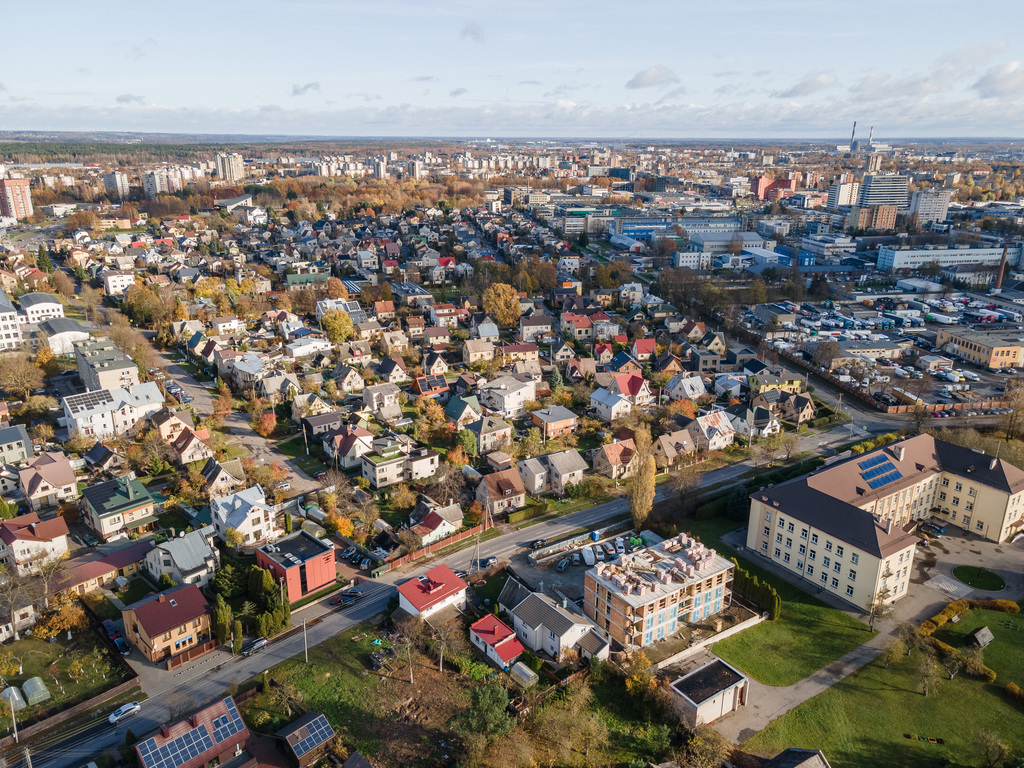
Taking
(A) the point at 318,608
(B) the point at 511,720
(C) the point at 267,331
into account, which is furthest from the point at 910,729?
→ (C) the point at 267,331

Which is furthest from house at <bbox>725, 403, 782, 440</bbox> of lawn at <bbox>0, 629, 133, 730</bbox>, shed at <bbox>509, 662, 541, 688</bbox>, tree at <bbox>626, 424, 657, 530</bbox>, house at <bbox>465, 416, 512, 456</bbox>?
lawn at <bbox>0, 629, 133, 730</bbox>

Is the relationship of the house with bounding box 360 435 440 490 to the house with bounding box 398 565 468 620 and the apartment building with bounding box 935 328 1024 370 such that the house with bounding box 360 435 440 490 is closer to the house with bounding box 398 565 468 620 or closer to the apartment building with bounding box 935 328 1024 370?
the house with bounding box 398 565 468 620

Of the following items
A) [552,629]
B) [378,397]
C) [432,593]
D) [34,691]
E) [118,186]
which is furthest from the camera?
[118,186]

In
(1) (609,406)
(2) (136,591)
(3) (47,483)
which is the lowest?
(2) (136,591)

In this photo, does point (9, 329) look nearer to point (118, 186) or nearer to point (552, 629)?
point (552, 629)

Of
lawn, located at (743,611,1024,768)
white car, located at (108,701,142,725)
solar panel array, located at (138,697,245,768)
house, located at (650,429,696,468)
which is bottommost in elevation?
lawn, located at (743,611,1024,768)

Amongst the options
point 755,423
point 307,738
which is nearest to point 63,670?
point 307,738
